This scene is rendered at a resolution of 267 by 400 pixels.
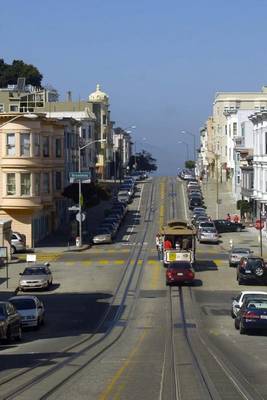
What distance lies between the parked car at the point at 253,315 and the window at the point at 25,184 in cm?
3870

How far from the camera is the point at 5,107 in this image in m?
134

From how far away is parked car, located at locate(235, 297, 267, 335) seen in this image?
109 feet

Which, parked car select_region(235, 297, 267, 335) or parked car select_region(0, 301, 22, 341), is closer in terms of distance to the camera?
parked car select_region(0, 301, 22, 341)

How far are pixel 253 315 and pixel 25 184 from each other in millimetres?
39843

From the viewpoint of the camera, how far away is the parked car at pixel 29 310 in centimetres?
3567

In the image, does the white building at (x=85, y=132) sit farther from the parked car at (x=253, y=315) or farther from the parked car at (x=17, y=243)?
the parked car at (x=253, y=315)

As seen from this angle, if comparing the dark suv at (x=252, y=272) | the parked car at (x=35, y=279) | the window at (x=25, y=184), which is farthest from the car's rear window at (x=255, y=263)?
the window at (x=25, y=184)

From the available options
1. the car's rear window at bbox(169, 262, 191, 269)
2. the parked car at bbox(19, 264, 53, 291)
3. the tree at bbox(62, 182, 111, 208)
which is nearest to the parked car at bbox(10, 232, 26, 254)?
the tree at bbox(62, 182, 111, 208)

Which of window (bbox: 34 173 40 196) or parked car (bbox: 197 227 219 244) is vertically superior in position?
window (bbox: 34 173 40 196)

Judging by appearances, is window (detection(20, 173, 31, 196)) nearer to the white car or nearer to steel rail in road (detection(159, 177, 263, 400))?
steel rail in road (detection(159, 177, 263, 400))

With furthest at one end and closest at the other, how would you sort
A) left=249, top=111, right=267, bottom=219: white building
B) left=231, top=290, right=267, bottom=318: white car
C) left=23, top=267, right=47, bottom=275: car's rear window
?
left=249, top=111, right=267, bottom=219: white building → left=23, top=267, right=47, bottom=275: car's rear window → left=231, top=290, right=267, bottom=318: white car

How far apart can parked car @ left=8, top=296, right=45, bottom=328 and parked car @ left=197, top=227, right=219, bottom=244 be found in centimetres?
3834

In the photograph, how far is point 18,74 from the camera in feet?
554

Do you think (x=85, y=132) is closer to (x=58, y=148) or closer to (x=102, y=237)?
(x=58, y=148)
